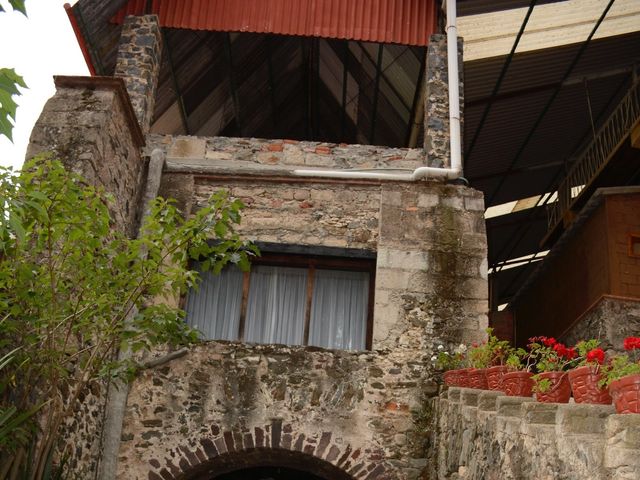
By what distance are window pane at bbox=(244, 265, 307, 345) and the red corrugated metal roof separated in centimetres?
304

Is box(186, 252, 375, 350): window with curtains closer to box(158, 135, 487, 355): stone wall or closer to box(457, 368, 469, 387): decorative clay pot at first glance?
box(158, 135, 487, 355): stone wall

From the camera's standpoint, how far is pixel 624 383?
368 centimetres

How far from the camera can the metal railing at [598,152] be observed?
1322 centimetres

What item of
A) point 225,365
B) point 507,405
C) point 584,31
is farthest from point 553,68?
point 507,405

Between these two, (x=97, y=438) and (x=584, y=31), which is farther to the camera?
(x=584, y=31)

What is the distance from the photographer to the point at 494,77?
12.2 meters

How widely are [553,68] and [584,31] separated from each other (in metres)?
0.78

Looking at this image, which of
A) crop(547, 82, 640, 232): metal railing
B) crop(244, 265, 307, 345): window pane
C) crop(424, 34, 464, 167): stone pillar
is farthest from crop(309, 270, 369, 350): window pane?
crop(547, 82, 640, 232): metal railing

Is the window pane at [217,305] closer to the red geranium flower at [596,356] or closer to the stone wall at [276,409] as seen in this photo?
the stone wall at [276,409]

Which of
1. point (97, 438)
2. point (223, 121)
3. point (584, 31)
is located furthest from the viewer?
point (223, 121)

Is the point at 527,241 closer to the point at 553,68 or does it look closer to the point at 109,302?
the point at 553,68

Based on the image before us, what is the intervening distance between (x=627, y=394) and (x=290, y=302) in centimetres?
570

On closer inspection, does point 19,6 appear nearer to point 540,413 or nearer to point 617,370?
point 617,370

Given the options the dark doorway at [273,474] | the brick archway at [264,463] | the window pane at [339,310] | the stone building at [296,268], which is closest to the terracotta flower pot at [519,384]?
the stone building at [296,268]
